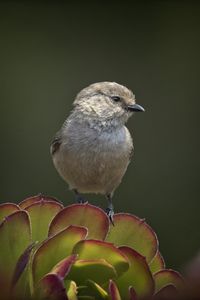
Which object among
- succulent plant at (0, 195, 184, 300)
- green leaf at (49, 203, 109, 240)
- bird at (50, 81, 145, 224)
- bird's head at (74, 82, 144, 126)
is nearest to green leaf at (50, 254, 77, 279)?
succulent plant at (0, 195, 184, 300)

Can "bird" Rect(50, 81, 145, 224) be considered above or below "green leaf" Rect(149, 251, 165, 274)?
below

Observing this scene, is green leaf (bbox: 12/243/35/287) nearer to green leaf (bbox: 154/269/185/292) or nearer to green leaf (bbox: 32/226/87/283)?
green leaf (bbox: 32/226/87/283)

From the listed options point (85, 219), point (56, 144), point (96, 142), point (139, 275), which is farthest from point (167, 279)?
point (56, 144)

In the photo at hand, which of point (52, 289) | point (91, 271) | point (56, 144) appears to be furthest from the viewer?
point (56, 144)

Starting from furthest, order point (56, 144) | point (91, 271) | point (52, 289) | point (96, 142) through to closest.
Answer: point (56, 144) < point (96, 142) < point (91, 271) < point (52, 289)

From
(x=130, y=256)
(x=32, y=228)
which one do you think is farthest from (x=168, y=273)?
(x=32, y=228)

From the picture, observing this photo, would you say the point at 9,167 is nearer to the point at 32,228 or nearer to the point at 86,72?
the point at 86,72

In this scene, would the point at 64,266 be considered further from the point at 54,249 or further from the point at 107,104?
the point at 107,104

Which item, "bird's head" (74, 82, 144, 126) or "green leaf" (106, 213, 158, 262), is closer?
"green leaf" (106, 213, 158, 262)
